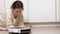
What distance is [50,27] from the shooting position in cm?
187

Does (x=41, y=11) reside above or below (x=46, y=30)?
above

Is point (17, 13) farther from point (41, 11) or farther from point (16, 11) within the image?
point (41, 11)

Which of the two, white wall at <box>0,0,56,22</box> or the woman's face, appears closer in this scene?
the woman's face

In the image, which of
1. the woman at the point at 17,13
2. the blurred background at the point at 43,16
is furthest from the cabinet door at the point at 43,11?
the woman at the point at 17,13

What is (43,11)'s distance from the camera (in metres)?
1.86

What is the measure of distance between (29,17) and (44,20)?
0.19 meters

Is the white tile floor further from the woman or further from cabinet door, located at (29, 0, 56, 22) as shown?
the woman

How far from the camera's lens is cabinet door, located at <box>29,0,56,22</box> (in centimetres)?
184

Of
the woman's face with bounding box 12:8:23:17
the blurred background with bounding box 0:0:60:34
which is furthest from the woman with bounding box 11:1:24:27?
the blurred background with bounding box 0:0:60:34

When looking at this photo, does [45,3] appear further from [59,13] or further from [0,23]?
[0,23]

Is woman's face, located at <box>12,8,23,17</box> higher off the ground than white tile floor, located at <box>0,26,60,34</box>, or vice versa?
woman's face, located at <box>12,8,23,17</box>

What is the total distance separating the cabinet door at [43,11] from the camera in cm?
184

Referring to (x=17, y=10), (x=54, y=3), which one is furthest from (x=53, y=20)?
(x=17, y=10)

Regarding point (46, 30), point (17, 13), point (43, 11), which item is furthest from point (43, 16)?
point (17, 13)
